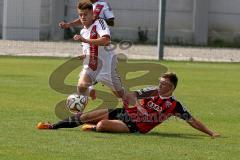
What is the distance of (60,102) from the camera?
14953mm

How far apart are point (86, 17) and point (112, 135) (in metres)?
1.92

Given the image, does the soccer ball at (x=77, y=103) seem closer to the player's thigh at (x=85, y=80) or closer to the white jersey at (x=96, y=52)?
the player's thigh at (x=85, y=80)

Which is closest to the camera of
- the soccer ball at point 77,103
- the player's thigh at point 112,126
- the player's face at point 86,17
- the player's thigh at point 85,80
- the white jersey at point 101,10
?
the player's thigh at point 112,126

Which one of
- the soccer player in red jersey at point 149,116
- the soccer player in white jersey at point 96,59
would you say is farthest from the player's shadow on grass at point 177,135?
the soccer player in white jersey at point 96,59

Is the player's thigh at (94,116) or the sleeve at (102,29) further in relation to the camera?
the sleeve at (102,29)

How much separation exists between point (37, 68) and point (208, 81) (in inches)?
209

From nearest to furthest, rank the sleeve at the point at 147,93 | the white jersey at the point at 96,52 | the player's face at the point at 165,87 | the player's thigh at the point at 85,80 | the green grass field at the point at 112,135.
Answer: the green grass field at the point at 112,135, the player's face at the point at 165,87, the sleeve at the point at 147,93, the white jersey at the point at 96,52, the player's thigh at the point at 85,80

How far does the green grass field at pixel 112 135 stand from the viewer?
956cm

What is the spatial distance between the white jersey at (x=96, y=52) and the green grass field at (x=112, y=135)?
3.45ft

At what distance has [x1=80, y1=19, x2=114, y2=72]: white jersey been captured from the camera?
12258 millimetres

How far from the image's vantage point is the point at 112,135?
1118cm

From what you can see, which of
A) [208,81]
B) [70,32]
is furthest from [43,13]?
[208,81]

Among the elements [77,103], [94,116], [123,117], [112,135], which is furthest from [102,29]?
[112,135]

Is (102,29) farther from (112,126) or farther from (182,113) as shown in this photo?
(182,113)
